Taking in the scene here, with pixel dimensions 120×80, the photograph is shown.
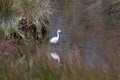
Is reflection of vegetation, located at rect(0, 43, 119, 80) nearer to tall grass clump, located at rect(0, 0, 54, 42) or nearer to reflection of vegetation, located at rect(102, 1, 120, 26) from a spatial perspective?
tall grass clump, located at rect(0, 0, 54, 42)

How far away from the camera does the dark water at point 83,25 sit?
11.7 meters

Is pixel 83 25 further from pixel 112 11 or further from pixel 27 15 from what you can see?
pixel 27 15

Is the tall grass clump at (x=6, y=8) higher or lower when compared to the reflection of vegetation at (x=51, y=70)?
higher

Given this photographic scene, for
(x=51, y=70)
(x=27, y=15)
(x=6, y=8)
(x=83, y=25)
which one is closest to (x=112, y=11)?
(x=83, y=25)

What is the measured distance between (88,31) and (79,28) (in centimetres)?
46

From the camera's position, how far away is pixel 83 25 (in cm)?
1373

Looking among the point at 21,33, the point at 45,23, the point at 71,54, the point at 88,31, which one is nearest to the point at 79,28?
the point at 88,31

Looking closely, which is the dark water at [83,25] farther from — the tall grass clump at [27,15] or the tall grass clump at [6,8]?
the tall grass clump at [6,8]

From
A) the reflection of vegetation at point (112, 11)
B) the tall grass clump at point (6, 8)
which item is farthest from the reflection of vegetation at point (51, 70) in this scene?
the reflection of vegetation at point (112, 11)

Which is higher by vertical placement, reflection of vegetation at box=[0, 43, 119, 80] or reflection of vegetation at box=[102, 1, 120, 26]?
reflection of vegetation at box=[102, 1, 120, 26]

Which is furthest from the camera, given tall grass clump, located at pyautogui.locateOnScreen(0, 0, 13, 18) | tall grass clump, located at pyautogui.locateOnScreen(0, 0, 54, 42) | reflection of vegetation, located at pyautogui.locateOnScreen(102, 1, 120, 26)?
reflection of vegetation, located at pyautogui.locateOnScreen(102, 1, 120, 26)

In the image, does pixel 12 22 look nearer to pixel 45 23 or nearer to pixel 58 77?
pixel 45 23

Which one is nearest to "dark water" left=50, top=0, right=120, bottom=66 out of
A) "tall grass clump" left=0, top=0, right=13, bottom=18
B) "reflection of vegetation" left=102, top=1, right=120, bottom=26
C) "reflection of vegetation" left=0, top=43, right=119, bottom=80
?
"reflection of vegetation" left=102, top=1, right=120, bottom=26

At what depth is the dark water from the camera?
11.7m
